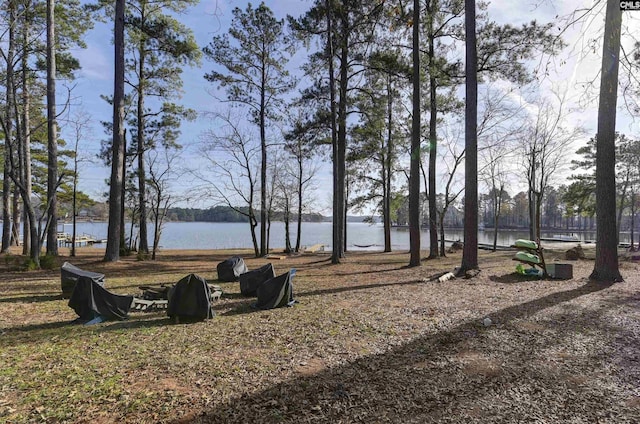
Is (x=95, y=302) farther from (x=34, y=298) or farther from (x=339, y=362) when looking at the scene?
(x=339, y=362)

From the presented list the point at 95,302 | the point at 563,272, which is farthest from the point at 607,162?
the point at 95,302

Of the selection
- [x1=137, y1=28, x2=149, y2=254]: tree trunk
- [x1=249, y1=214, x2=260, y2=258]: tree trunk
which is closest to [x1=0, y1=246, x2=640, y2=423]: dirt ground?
[x1=249, y1=214, x2=260, y2=258]: tree trunk

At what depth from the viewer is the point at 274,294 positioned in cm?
565

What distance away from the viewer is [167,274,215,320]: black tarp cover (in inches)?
188

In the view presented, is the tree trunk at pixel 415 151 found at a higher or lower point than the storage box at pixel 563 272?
higher

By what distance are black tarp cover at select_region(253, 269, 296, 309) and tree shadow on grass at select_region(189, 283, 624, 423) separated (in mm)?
2146

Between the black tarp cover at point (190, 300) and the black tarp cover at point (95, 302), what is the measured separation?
2.39 feet

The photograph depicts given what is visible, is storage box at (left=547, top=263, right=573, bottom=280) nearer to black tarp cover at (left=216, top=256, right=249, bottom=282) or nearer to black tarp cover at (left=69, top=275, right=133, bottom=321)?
black tarp cover at (left=216, top=256, right=249, bottom=282)

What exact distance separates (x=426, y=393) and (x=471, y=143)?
7257 millimetres

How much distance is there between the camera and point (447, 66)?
1228 centimetres

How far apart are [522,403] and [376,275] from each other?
21.0ft

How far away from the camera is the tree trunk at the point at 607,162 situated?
6840mm

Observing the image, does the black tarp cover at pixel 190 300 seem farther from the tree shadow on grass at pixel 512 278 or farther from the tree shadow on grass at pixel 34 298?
the tree shadow on grass at pixel 512 278

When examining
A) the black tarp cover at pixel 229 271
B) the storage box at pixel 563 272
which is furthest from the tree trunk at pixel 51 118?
the storage box at pixel 563 272
